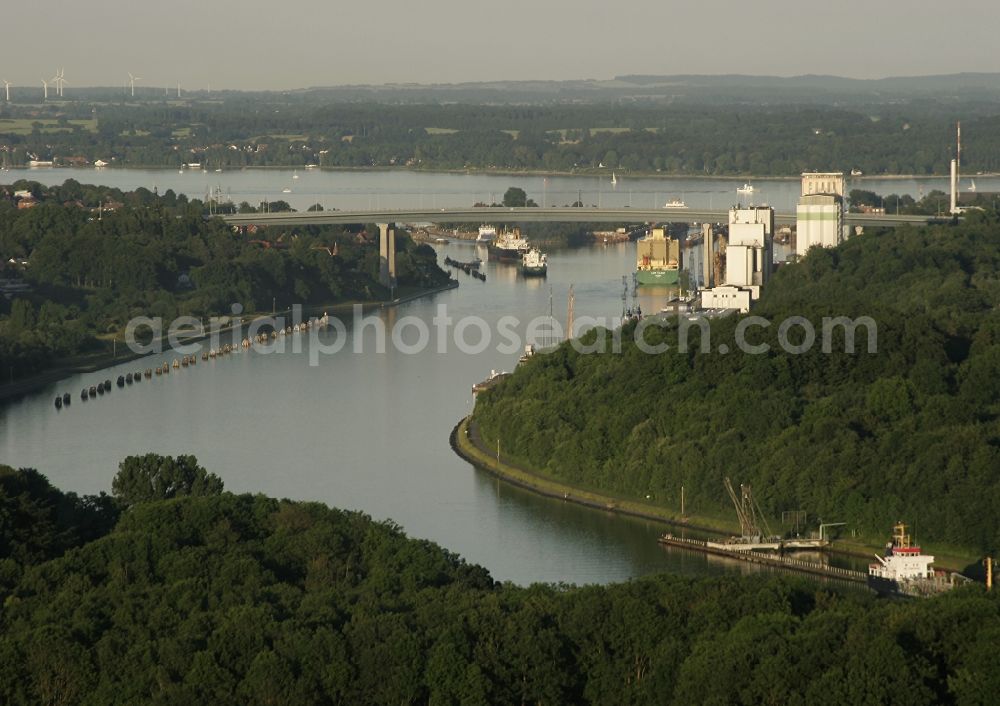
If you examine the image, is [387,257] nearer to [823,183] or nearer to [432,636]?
[823,183]

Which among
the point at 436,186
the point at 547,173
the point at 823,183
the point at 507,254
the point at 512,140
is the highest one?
the point at 823,183

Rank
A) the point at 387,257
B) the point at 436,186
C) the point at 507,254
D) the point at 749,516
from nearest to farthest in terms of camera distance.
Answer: the point at 749,516
the point at 387,257
the point at 507,254
the point at 436,186

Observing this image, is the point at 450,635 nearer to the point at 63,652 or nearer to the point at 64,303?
the point at 63,652

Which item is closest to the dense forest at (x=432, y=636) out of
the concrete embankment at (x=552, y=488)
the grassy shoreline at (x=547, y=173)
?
the concrete embankment at (x=552, y=488)

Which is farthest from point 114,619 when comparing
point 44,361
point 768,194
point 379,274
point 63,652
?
point 768,194

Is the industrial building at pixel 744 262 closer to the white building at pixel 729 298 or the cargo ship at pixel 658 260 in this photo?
the white building at pixel 729 298

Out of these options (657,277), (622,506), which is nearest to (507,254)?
(657,277)

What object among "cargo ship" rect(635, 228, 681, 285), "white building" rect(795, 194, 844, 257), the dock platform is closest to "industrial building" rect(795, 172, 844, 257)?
"white building" rect(795, 194, 844, 257)
